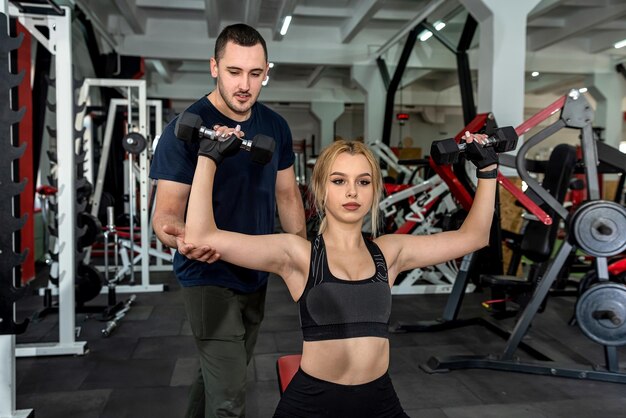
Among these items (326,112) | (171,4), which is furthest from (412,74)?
(171,4)

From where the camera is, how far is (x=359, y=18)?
6.83m

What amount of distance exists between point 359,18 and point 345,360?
6317 millimetres

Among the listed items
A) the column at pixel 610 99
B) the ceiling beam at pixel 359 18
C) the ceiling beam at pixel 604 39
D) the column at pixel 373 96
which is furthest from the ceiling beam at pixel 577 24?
the ceiling beam at pixel 359 18

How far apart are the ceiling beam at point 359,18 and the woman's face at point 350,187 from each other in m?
5.28

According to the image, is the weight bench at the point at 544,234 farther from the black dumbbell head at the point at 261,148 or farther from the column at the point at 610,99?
the column at the point at 610,99

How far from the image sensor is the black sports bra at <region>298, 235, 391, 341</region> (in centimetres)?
120

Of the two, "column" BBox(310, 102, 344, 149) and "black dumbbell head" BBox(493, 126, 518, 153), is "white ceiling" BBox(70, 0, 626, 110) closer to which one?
"column" BBox(310, 102, 344, 149)

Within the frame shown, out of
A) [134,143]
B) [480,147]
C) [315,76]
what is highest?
[315,76]

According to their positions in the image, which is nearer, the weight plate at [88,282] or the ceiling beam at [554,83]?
the weight plate at [88,282]

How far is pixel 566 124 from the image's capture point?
2.65 m

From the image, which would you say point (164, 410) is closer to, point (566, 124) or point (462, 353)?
point (462, 353)

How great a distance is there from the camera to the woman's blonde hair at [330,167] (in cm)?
127

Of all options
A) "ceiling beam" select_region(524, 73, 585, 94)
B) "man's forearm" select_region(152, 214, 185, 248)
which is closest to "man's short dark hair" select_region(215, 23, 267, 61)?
"man's forearm" select_region(152, 214, 185, 248)

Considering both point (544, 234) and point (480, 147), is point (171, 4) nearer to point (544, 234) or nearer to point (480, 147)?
point (544, 234)
